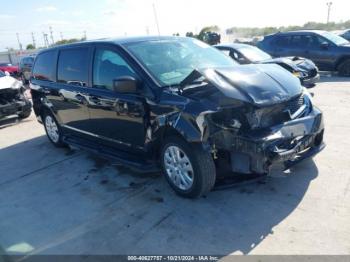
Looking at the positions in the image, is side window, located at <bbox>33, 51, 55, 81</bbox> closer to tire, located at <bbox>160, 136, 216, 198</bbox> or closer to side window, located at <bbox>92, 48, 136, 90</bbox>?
side window, located at <bbox>92, 48, 136, 90</bbox>

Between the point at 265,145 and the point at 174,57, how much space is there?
182cm

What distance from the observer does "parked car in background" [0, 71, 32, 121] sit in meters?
8.49

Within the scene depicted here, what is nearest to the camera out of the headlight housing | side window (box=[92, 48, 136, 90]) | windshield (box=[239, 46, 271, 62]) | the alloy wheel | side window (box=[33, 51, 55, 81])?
the alloy wheel

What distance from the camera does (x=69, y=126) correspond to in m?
5.74

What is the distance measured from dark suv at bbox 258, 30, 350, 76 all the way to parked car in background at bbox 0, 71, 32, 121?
9.16 metres

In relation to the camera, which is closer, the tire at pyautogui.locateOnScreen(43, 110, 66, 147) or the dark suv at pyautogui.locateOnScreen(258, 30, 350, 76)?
the tire at pyautogui.locateOnScreen(43, 110, 66, 147)

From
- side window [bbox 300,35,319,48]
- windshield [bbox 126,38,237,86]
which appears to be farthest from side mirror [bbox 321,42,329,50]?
windshield [bbox 126,38,237,86]

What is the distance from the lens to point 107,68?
4.51 meters

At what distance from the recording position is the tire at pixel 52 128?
615cm

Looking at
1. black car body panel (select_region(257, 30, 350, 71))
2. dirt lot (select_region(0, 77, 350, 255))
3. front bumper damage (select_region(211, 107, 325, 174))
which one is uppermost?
front bumper damage (select_region(211, 107, 325, 174))

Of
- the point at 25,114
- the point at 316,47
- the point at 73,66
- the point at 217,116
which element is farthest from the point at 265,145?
the point at 316,47

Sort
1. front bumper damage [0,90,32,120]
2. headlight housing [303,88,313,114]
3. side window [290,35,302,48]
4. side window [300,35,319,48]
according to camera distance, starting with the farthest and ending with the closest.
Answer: side window [290,35,302,48], side window [300,35,319,48], front bumper damage [0,90,32,120], headlight housing [303,88,313,114]

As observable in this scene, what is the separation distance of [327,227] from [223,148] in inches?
48.3

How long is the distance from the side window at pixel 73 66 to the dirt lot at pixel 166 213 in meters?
1.36
